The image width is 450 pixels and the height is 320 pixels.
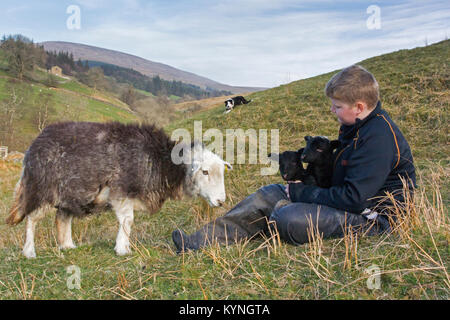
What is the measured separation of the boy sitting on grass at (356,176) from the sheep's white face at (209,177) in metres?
1.44

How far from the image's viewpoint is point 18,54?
54.2 meters

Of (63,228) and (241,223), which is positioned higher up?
(241,223)

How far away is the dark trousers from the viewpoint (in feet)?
11.2

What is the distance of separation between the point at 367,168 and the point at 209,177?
265 cm

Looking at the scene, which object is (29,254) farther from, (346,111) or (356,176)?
(346,111)

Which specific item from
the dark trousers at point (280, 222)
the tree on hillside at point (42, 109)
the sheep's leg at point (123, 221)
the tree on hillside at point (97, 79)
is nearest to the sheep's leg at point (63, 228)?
the sheep's leg at point (123, 221)

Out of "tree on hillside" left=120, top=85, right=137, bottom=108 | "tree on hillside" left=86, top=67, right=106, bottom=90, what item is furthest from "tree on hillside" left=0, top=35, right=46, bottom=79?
"tree on hillside" left=120, top=85, right=137, bottom=108

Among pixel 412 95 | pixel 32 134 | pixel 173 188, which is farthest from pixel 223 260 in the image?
pixel 32 134

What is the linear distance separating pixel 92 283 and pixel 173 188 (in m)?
2.25

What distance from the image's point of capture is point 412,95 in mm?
12453

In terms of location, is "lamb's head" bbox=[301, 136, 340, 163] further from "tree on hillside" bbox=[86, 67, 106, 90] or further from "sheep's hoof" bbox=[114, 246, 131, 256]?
"tree on hillside" bbox=[86, 67, 106, 90]

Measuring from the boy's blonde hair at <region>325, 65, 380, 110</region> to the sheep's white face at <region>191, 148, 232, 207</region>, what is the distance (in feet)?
7.64

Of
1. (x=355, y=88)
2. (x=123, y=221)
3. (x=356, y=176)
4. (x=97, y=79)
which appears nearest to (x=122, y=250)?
(x=123, y=221)

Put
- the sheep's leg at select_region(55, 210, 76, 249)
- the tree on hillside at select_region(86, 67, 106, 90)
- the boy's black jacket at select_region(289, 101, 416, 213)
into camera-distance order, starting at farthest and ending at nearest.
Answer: the tree on hillside at select_region(86, 67, 106, 90) < the sheep's leg at select_region(55, 210, 76, 249) < the boy's black jacket at select_region(289, 101, 416, 213)
